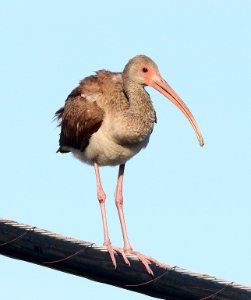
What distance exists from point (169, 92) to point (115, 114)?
829 mm

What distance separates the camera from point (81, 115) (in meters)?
13.8

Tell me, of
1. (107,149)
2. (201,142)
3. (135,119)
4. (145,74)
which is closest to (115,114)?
(135,119)

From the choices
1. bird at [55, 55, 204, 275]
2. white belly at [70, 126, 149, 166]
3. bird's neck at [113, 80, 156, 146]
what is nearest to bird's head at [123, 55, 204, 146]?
bird at [55, 55, 204, 275]

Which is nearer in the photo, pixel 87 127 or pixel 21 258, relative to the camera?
pixel 21 258

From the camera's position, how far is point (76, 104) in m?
14.0

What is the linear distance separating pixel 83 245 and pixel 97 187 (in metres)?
6.35

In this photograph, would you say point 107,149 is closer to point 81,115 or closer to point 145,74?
point 81,115

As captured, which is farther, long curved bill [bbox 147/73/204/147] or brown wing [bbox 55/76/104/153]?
brown wing [bbox 55/76/104/153]

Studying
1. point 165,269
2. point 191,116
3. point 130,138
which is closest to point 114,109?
point 130,138

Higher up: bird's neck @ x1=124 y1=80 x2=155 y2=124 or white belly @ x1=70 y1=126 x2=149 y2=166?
bird's neck @ x1=124 y1=80 x2=155 y2=124

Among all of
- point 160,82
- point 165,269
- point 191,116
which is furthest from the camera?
point 160,82

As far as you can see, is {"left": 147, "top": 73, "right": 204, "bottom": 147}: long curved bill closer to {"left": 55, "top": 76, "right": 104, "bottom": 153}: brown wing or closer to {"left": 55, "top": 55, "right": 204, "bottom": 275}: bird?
{"left": 55, "top": 55, "right": 204, "bottom": 275}: bird

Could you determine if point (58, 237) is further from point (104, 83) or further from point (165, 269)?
point (104, 83)

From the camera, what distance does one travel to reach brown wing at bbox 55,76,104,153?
1363 centimetres
